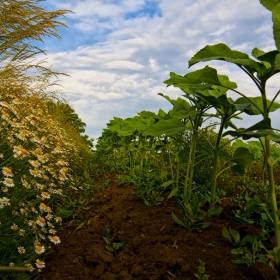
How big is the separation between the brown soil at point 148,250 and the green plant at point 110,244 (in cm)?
4

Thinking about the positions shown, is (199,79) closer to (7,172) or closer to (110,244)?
(7,172)

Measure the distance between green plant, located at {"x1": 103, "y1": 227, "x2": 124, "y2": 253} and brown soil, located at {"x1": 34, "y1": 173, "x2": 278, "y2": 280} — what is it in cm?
4

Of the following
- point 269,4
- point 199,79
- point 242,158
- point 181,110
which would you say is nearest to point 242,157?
point 242,158

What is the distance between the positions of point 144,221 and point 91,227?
1.69 ft

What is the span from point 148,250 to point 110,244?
49cm

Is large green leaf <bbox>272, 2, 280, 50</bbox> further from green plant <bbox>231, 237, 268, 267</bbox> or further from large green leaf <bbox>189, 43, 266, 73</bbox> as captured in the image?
green plant <bbox>231, 237, 268, 267</bbox>

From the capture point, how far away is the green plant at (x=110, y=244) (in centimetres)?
274

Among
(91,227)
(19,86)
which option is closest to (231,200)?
→ (91,227)

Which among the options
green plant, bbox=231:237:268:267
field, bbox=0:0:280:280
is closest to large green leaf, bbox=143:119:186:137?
field, bbox=0:0:280:280

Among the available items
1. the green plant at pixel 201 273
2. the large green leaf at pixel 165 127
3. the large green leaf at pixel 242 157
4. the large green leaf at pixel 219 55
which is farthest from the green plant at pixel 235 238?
the large green leaf at pixel 219 55

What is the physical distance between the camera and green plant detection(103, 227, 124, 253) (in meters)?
2.74

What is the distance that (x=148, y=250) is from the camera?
8.27ft

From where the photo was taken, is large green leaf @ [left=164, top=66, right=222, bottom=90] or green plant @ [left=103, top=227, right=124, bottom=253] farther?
green plant @ [left=103, top=227, right=124, bottom=253]

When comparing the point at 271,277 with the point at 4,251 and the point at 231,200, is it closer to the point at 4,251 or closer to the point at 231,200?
the point at 231,200
